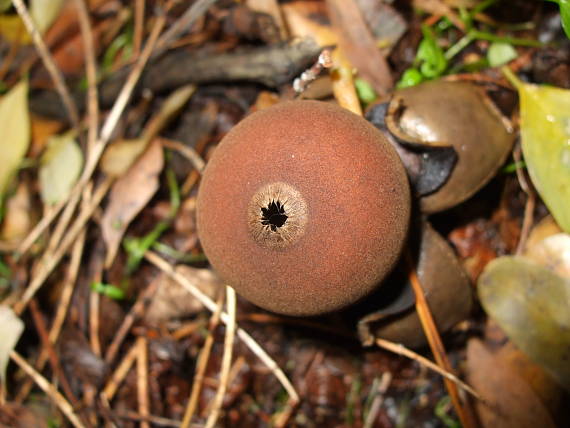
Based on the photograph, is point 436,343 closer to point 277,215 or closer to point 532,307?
point 532,307

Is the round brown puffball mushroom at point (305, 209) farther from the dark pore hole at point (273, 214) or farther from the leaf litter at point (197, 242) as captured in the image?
the leaf litter at point (197, 242)

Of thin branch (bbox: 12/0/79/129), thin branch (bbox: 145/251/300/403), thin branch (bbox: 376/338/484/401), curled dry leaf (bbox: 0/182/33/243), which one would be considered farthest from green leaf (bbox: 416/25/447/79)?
curled dry leaf (bbox: 0/182/33/243)

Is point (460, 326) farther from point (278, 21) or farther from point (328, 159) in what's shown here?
point (278, 21)

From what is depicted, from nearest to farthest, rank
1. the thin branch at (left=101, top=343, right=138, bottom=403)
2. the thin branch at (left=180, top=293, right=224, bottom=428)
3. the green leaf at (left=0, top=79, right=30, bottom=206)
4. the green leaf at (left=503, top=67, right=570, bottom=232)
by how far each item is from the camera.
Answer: the green leaf at (left=503, top=67, right=570, bottom=232)
the thin branch at (left=180, top=293, right=224, bottom=428)
the thin branch at (left=101, top=343, right=138, bottom=403)
the green leaf at (left=0, top=79, right=30, bottom=206)

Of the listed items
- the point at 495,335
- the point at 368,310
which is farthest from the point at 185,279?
the point at 495,335

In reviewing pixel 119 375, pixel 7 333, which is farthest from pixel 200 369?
pixel 7 333

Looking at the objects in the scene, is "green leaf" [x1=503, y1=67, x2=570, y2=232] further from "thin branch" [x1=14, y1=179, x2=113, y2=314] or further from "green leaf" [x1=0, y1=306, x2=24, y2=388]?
"green leaf" [x1=0, y1=306, x2=24, y2=388]

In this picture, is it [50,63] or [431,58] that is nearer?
[431,58]

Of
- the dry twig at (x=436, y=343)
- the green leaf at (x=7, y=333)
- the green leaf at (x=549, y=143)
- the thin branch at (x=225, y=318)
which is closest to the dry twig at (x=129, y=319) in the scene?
the thin branch at (x=225, y=318)
